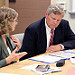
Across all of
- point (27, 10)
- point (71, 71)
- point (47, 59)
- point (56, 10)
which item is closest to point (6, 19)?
point (47, 59)

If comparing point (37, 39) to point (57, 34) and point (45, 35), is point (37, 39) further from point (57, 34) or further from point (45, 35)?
point (57, 34)

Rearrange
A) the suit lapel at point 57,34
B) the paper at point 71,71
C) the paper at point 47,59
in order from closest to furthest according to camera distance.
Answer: the paper at point 71,71 < the paper at point 47,59 < the suit lapel at point 57,34

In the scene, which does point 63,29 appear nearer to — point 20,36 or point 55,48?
point 55,48

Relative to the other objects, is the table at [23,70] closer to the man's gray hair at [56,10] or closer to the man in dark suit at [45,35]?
the man in dark suit at [45,35]

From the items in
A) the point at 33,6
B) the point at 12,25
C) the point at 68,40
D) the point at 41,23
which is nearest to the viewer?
the point at 12,25

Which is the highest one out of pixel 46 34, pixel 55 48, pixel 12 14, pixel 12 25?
pixel 12 14

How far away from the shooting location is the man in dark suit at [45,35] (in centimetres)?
224

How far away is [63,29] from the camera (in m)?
2.52

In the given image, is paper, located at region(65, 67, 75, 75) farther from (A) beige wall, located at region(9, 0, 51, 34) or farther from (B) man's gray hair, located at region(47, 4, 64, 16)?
(A) beige wall, located at region(9, 0, 51, 34)

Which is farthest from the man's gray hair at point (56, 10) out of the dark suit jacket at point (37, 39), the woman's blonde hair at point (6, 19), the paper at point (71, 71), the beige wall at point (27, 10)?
the beige wall at point (27, 10)

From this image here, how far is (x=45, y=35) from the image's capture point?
2.33m

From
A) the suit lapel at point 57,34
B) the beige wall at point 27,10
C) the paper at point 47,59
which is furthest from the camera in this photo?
the beige wall at point 27,10

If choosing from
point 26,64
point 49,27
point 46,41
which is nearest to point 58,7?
point 49,27

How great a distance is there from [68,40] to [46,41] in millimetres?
451
